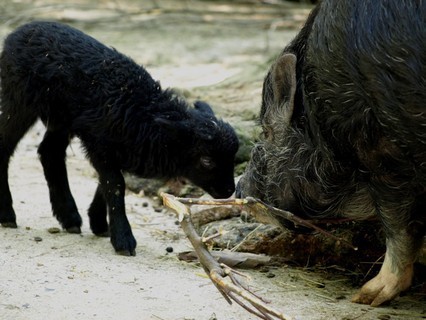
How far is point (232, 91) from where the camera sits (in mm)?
9719

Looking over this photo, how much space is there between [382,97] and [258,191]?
145cm

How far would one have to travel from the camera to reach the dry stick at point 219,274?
395 cm

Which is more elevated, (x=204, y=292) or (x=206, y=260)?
(x=206, y=260)

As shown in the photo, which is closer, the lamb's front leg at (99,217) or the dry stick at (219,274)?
the dry stick at (219,274)

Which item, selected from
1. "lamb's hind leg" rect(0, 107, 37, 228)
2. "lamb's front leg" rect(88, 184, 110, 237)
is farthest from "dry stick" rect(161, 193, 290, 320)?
"lamb's hind leg" rect(0, 107, 37, 228)

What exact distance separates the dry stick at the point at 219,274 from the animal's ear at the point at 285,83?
3.92 ft

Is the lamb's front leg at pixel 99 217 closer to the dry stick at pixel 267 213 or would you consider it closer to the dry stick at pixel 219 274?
the dry stick at pixel 267 213

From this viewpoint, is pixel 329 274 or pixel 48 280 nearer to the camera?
pixel 48 280

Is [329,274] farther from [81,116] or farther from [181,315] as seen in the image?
[81,116]

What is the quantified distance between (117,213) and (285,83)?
148cm

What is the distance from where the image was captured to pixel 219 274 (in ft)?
13.9

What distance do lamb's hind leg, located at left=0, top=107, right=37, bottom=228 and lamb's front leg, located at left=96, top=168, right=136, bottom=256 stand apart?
2.21 ft

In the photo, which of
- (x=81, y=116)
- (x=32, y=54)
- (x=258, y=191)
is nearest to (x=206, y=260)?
(x=258, y=191)

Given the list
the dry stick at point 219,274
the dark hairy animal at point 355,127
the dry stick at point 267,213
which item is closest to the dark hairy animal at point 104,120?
the dark hairy animal at point 355,127
